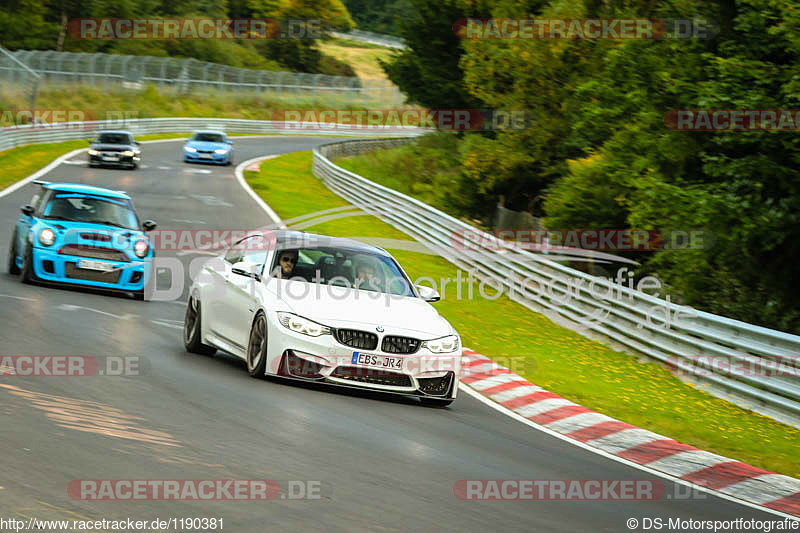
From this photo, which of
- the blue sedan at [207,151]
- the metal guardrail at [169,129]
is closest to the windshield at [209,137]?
the blue sedan at [207,151]

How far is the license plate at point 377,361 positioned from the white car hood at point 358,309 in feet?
0.87

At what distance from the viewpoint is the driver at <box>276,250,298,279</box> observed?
10.8 m

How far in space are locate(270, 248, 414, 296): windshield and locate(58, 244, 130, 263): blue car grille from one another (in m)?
5.36

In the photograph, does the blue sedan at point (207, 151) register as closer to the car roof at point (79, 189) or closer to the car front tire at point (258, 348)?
the car roof at point (79, 189)

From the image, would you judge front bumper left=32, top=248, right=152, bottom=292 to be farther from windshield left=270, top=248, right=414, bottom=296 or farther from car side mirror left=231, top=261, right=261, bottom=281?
windshield left=270, top=248, right=414, bottom=296

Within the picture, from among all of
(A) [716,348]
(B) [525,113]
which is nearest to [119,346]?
(A) [716,348]

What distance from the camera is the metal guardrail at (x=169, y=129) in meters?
42.7

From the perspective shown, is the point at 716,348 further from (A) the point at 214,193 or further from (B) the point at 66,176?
(B) the point at 66,176

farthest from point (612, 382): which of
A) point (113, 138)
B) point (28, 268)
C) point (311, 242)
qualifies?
point (113, 138)

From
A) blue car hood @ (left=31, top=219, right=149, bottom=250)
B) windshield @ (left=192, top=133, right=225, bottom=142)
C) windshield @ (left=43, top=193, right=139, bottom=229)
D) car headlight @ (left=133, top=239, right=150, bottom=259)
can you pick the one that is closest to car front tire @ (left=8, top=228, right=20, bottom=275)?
windshield @ (left=43, top=193, right=139, bottom=229)

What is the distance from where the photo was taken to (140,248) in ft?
51.8

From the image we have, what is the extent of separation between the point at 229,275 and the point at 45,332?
2.08 meters

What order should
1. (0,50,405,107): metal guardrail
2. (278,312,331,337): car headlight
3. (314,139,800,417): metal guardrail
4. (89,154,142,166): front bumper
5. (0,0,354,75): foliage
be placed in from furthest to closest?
(0,0,354,75): foliage
(0,50,405,107): metal guardrail
(89,154,142,166): front bumper
(314,139,800,417): metal guardrail
(278,312,331,337): car headlight

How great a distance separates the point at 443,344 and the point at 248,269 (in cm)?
224
